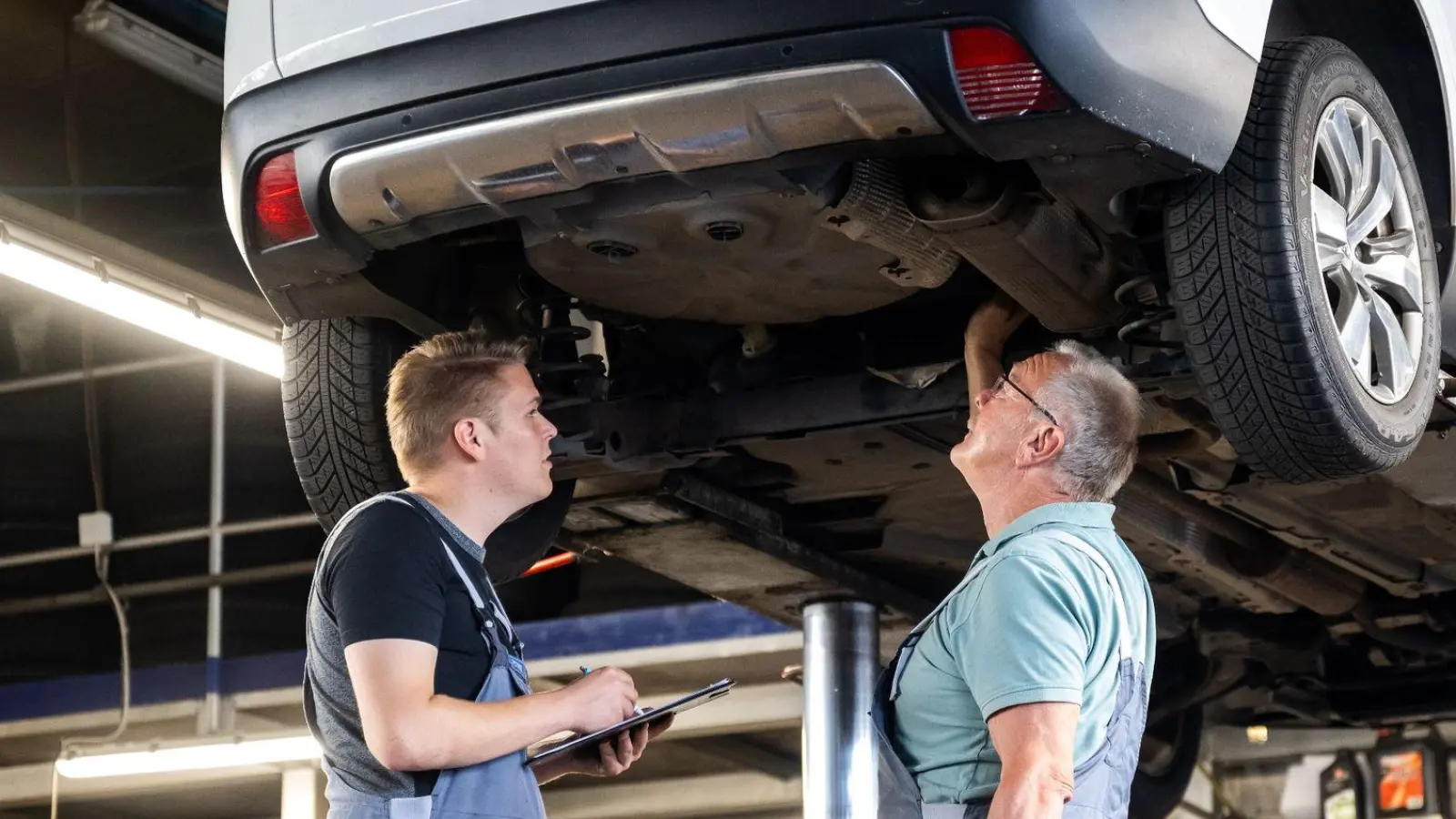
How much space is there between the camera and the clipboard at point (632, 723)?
2.29 m

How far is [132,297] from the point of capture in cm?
569

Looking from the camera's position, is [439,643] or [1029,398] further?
[1029,398]

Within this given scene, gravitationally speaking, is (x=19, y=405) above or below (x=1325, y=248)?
above

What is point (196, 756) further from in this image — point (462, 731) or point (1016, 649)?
point (1016, 649)

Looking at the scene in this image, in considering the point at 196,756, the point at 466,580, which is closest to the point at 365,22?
the point at 466,580

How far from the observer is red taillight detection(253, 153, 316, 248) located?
10.1ft

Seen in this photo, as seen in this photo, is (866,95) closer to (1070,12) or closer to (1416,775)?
(1070,12)

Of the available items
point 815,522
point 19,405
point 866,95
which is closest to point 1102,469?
point 866,95

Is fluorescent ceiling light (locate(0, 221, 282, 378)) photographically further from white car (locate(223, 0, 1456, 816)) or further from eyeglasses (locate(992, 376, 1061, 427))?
eyeglasses (locate(992, 376, 1061, 427))

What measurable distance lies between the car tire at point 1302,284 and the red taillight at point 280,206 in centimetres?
143

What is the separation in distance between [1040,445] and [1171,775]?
15.2 ft

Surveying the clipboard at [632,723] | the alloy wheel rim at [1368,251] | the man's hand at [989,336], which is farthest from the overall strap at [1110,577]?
the man's hand at [989,336]

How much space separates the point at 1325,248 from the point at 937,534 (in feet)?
7.10

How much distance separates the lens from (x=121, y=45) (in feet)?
21.0
